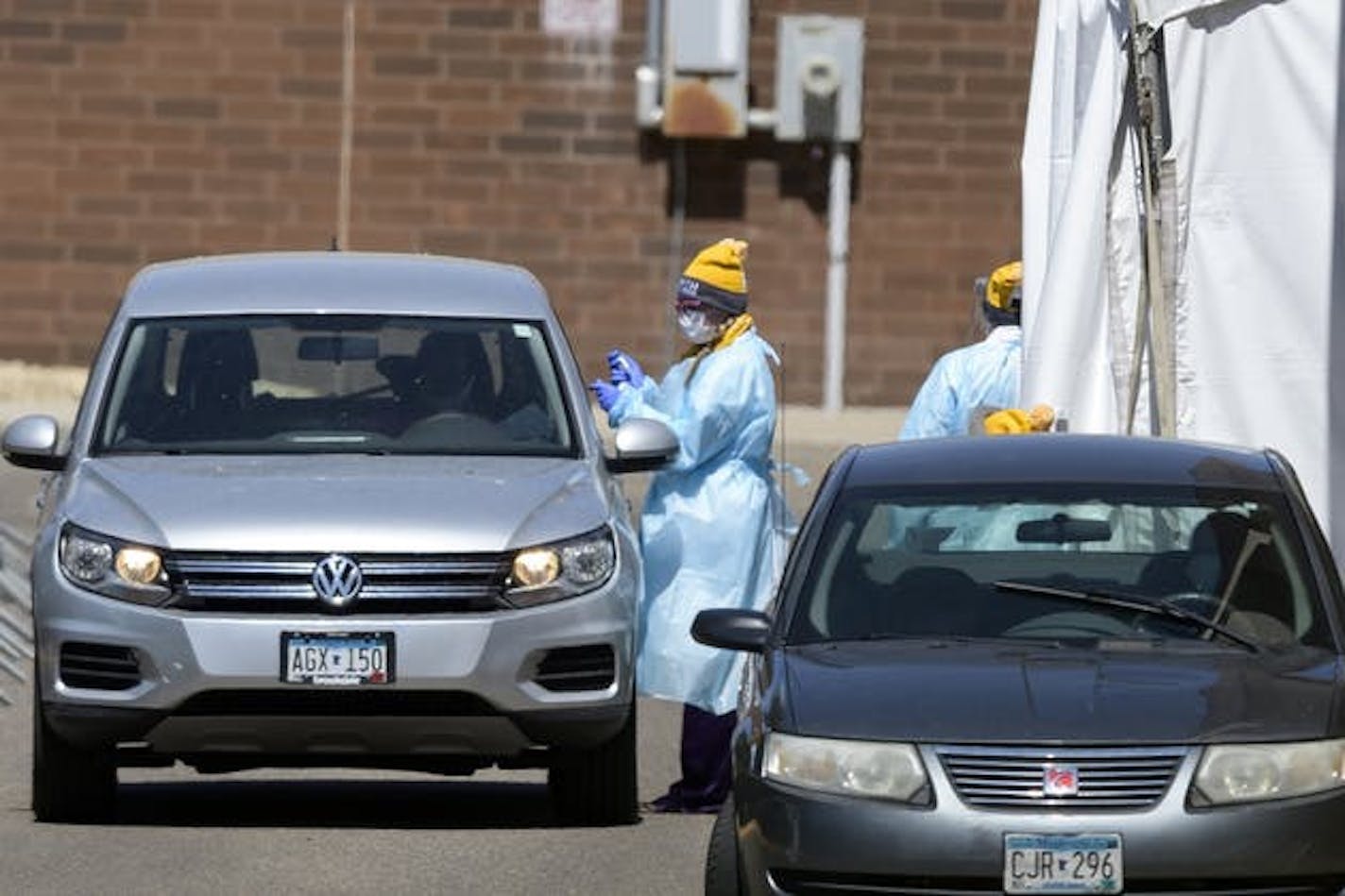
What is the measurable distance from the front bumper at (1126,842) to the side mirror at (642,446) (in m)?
4.05

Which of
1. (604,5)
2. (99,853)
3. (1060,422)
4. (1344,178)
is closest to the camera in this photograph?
(99,853)

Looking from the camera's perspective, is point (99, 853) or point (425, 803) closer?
point (99, 853)

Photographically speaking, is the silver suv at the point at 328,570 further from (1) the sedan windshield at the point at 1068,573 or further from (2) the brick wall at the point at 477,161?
(2) the brick wall at the point at 477,161

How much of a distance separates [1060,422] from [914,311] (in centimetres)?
1417

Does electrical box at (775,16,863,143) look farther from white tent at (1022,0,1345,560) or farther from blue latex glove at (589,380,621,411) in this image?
blue latex glove at (589,380,621,411)

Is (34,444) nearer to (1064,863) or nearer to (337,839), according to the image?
(337,839)

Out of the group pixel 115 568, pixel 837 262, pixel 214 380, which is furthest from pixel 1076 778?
pixel 837 262

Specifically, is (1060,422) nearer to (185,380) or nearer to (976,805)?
(185,380)

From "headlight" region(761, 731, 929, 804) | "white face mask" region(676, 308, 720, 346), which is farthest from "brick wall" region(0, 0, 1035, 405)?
"headlight" region(761, 731, 929, 804)

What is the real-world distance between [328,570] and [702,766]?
6.48ft

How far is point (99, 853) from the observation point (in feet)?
39.7

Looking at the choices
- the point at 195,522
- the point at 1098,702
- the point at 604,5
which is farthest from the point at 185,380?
the point at 604,5

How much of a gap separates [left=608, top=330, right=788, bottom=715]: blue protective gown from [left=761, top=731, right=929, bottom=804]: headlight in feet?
14.3

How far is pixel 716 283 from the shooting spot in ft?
45.5
